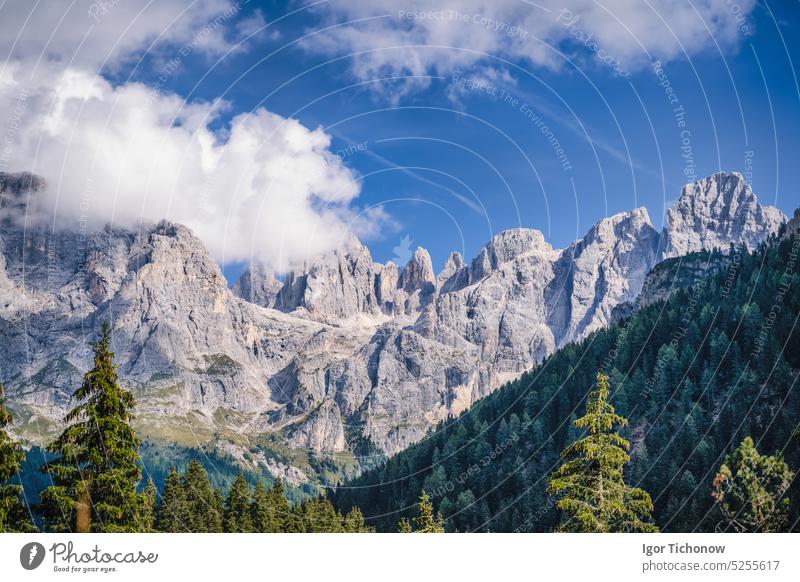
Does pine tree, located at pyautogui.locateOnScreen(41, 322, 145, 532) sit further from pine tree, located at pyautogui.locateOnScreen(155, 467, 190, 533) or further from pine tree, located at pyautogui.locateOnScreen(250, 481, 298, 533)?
pine tree, located at pyautogui.locateOnScreen(250, 481, 298, 533)

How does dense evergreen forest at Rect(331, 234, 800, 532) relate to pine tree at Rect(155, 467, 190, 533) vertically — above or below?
above

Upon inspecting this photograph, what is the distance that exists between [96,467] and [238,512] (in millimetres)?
43194

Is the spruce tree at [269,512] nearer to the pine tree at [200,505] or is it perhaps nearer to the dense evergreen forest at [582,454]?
the dense evergreen forest at [582,454]

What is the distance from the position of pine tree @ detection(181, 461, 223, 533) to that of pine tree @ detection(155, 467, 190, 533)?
0.51 metres

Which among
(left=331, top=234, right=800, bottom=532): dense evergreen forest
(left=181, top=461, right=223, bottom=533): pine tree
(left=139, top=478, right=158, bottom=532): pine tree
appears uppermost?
(left=331, top=234, right=800, bottom=532): dense evergreen forest

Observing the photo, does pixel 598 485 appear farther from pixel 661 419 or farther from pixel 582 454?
pixel 661 419

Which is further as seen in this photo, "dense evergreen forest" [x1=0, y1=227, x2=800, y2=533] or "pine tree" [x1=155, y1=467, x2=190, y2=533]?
"pine tree" [x1=155, y1=467, x2=190, y2=533]

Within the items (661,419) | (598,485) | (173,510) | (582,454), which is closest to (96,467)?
(582,454)

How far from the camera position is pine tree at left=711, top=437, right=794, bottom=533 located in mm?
38875

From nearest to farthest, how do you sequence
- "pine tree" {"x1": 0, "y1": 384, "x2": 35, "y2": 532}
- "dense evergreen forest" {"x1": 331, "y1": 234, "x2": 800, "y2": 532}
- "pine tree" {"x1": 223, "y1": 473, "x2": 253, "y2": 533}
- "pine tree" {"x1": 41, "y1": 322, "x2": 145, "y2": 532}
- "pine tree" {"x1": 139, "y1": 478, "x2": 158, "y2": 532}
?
"pine tree" {"x1": 41, "y1": 322, "x2": 145, "y2": 532}, "pine tree" {"x1": 0, "y1": 384, "x2": 35, "y2": 532}, "pine tree" {"x1": 139, "y1": 478, "x2": 158, "y2": 532}, "pine tree" {"x1": 223, "y1": 473, "x2": 253, "y2": 533}, "dense evergreen forest" {"x1": 331, "y1": 234, "x2": 800, "y2": 532}

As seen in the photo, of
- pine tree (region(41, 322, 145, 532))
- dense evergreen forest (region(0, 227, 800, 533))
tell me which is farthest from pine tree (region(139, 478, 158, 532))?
pine tree (region(41, 322, 145, 532))

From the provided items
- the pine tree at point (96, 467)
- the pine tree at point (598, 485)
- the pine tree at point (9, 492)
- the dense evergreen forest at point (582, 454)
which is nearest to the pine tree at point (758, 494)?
the dense evergreen forest at point (582, 454)
